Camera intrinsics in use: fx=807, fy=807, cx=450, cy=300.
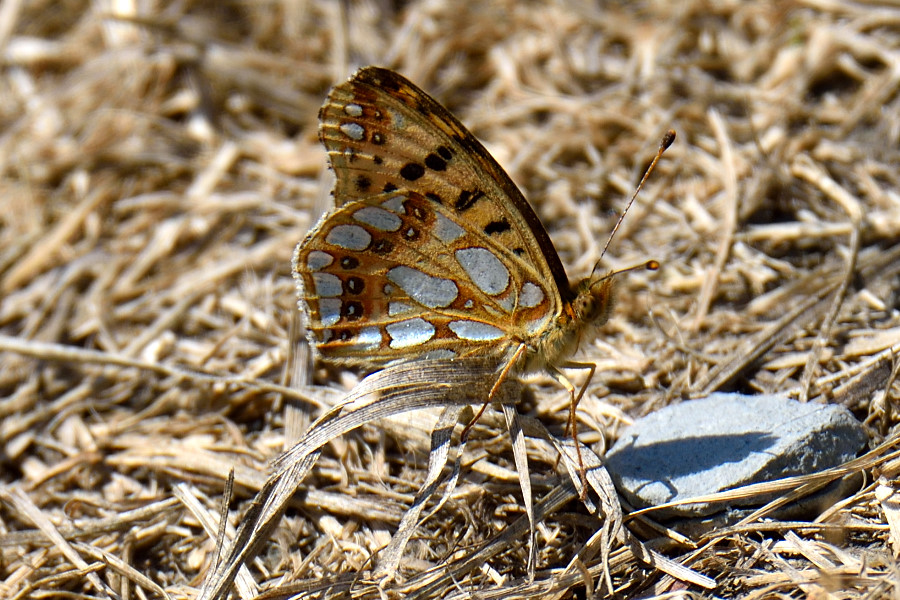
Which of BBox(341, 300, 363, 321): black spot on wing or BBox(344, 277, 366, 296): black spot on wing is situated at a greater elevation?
BBox(344, 277, 366, 296): black spot on wing

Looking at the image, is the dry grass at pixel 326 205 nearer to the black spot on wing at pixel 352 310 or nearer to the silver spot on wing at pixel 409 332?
the silver spot on wing at pixel 409 332

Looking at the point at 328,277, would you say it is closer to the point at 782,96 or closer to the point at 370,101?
the point at 370,101

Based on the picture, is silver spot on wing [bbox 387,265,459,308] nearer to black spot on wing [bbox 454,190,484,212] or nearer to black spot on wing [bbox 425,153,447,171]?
black spot on wing [bbox 454,190,484,212]

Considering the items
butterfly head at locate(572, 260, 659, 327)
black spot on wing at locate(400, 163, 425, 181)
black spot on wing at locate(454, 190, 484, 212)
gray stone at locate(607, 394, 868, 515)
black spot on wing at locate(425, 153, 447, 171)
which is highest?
black spot on wing at locate(425, 153, 447, 171)

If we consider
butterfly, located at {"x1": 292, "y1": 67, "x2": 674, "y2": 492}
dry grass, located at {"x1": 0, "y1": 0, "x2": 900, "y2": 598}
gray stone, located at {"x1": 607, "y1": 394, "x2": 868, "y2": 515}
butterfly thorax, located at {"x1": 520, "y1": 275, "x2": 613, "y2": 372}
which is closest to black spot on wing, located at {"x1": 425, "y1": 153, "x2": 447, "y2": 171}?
butterfly, located at {"x1": 292, "y1": 67, "x2": 674, "y2": 492}

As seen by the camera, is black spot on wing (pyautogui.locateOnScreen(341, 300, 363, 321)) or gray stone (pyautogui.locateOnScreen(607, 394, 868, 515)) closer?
gray stone (pyautogui.locateOnScreen(607, 394, 868, 515))

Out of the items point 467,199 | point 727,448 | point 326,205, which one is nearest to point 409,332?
point 467,199

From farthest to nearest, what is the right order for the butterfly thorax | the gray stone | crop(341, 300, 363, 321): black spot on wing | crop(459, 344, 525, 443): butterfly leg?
crop(341, 300, 363, 321): black spot on wing, the butterfly thorax, crop(459, 344, 525, 443): butterfly leg, the gray stone
